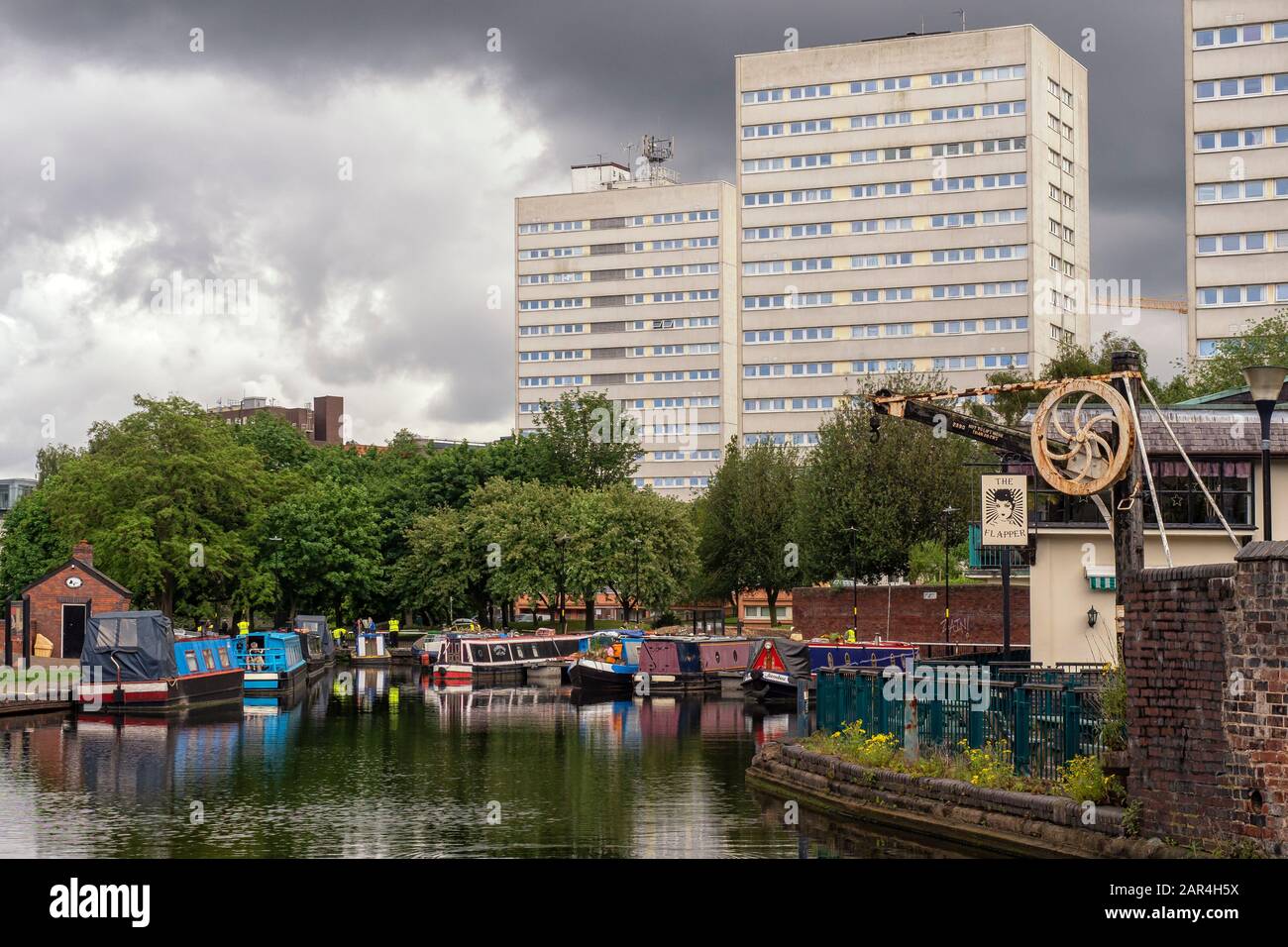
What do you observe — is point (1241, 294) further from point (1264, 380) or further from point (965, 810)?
point (965, 810)

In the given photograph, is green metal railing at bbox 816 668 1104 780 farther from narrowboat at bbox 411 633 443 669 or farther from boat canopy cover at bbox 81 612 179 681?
narrowboat at bbox 411 633 443 669

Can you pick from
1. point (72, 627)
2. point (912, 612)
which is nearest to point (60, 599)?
point (72, 627)

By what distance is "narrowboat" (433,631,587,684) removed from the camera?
2886 inches

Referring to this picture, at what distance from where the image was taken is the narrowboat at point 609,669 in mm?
66625

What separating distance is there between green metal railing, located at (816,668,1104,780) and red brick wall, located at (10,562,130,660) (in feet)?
121

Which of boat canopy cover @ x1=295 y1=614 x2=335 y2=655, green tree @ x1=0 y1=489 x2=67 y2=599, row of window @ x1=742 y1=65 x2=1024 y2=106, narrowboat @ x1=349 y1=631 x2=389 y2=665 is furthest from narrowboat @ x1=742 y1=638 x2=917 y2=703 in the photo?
row of window @ x1=742 y1=65 x2=1024 y2=106

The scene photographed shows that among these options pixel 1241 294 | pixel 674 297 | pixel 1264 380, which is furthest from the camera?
pixel 674 297

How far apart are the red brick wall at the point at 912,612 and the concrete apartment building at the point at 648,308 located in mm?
71321

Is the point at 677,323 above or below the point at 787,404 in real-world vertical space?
above

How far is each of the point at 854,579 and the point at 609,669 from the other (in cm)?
1283

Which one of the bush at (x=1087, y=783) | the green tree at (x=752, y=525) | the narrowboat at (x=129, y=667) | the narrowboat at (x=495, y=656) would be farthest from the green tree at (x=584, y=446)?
the bush at (x=1087, y=783)

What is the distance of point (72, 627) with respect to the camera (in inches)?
2343
